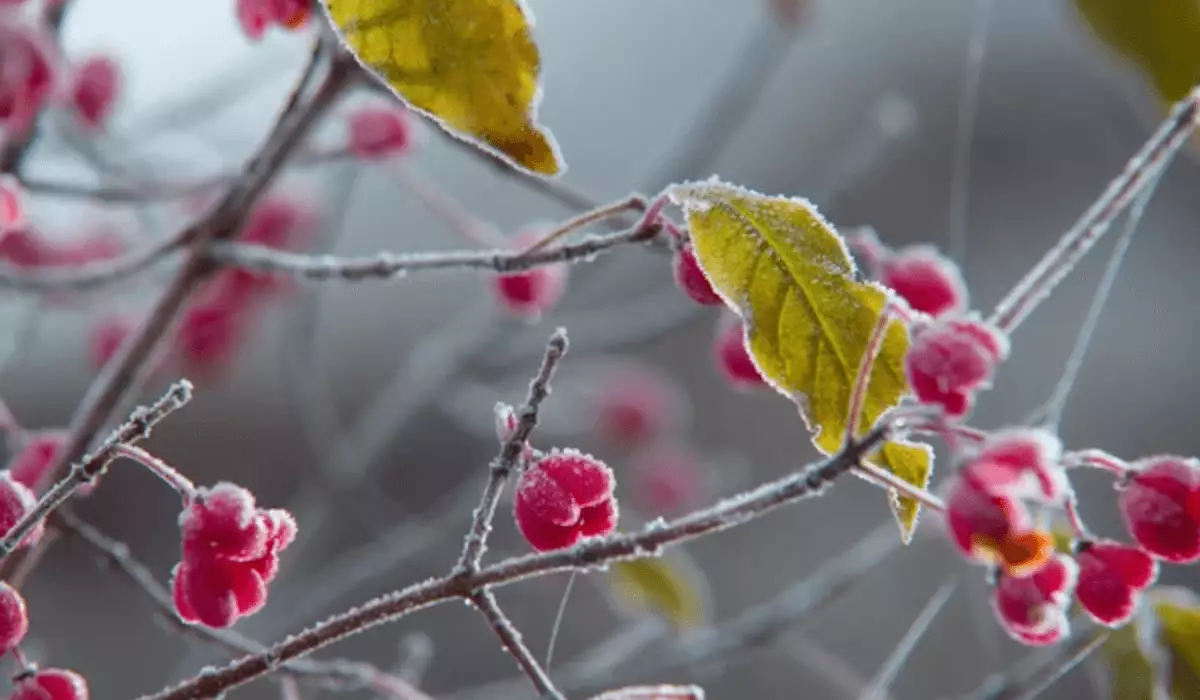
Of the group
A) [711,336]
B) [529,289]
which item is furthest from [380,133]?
[711,336]

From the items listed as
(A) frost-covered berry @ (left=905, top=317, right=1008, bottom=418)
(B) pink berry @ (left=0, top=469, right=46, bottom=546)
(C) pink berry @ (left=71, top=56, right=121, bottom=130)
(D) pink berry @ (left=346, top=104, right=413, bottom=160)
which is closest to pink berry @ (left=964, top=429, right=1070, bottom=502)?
(A) frost-covered berry @ (left=905, top=317, right=1008, bottom=418)

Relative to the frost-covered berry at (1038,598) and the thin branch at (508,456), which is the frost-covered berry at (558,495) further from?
the frost-covered berry at (1038,598)

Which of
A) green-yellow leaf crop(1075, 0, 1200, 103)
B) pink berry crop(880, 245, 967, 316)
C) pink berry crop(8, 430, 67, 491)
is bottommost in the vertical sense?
pink berry crop(8, 430, 67, 491)

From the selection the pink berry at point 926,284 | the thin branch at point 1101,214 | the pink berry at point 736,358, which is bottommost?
the pink berry at point 736,358

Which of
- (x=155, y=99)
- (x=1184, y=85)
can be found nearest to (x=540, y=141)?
(x=1184, y=85)

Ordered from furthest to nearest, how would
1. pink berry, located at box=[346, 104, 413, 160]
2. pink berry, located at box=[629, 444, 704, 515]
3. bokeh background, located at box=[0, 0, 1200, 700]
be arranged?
1. bokeh background, located at box=[0, 0, 1200, 700]
2. pink berry, located at box=[629, 444, 704, 515]
3. pink berry, located at box=[346, 104, 413, 160]

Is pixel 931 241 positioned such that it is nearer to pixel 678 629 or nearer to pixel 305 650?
pixel 678 629

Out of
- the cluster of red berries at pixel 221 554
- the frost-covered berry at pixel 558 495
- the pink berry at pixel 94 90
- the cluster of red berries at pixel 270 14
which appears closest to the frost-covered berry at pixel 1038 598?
the frost-covered berry at pixel 558 495

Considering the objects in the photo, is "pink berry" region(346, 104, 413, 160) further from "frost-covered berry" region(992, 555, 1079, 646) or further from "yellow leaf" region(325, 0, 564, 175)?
"frost-covered berry" region(992, 555, 1079, 646)
